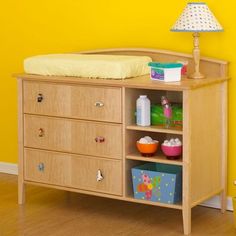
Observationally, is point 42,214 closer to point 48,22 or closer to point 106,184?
point 106,184

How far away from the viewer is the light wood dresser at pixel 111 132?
3309 mm

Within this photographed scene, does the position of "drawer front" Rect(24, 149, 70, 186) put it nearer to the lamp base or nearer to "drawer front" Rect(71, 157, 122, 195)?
"drawer front" Rect(71, 157, 122, 195)

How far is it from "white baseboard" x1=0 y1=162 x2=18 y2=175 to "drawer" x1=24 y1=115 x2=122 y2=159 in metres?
0.68

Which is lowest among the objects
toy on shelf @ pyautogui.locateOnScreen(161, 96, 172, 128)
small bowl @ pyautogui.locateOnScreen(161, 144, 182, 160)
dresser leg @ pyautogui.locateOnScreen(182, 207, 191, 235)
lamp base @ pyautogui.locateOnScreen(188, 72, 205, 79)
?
dresser leg @ pyautogui.locateOnScreen(182, 207, 191, 235)

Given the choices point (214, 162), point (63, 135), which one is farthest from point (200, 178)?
point (63, 135)

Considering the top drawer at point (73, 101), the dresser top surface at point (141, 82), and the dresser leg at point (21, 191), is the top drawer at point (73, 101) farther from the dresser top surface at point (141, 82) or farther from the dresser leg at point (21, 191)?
the dresser leg at point (21, 191)

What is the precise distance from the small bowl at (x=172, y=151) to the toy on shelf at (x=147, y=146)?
8 centimetres

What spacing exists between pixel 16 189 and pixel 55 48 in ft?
2.82

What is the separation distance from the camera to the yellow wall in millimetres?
3582

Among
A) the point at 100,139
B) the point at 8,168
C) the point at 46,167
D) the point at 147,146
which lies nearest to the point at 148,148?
the point at 147,146

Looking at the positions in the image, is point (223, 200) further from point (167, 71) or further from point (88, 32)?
point (88, 32)

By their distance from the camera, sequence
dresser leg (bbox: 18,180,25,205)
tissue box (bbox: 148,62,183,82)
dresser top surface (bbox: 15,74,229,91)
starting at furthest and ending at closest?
dresser leg (bbox: 18,180,25,205), tissue box (bbox: 148,62,183,82), dresser top surface (bbox: 15,74,229,91)

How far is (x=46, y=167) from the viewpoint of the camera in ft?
12.1

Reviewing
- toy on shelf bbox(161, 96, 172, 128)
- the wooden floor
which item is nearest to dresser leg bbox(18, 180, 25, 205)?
the wooden floor
